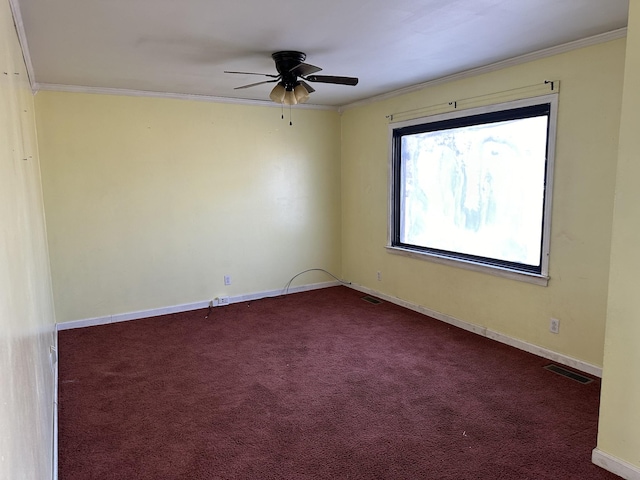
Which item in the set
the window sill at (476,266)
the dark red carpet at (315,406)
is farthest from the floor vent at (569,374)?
the window sill at (476,266)

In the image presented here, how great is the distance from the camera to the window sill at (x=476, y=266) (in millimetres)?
3510

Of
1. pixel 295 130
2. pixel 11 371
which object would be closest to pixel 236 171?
pixel 295 130

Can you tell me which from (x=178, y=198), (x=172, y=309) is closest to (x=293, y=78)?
(x=178, y=198)

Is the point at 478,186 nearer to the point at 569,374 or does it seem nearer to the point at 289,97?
the point at 569,374

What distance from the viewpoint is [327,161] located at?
18.8ft

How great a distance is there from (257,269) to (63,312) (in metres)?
2.12

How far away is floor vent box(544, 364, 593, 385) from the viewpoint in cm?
309

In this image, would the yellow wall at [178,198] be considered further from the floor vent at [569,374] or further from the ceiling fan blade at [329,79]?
the floor vent at [569,374]

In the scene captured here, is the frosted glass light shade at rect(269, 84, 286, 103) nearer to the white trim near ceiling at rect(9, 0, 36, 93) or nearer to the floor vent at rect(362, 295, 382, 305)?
the white trim near ceiling at rect(9, 0, 36, 93)

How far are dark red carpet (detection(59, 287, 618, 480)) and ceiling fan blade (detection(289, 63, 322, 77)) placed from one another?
227cm

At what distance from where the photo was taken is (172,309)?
16.1ft

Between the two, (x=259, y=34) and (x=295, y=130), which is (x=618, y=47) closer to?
(x=259, y=34)

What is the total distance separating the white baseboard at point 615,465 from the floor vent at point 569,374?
94cm

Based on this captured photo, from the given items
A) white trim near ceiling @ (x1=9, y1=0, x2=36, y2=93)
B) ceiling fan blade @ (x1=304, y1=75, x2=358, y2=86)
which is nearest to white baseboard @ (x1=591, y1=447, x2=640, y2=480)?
ceiling fan blade @ (x1=304, y1=75, x2=358, y2=86)
